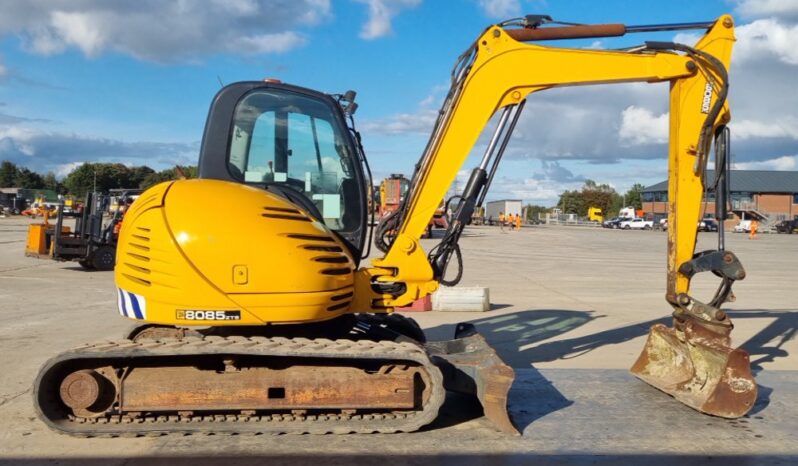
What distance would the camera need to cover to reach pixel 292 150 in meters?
5.79

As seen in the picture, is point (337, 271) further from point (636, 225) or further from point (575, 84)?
point (636, 225)

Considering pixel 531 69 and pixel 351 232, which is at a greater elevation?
pixel 531 69

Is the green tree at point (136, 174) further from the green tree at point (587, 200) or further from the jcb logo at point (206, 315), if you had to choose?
the green tree at point (587, 200)

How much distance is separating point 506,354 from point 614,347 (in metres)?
1.64

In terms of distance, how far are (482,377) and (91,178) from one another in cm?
9181

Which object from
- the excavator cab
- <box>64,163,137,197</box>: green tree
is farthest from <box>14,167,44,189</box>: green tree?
the excavator cab

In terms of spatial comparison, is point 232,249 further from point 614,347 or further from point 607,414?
point 614,347

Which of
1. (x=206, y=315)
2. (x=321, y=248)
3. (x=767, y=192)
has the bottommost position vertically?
(x=206, y=315)

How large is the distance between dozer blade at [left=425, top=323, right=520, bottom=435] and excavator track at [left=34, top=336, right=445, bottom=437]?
38cm

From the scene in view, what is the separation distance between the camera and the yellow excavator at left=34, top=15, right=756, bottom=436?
16.1ft

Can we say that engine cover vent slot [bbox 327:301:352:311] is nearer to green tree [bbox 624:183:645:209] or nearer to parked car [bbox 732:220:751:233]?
parked car [bbox 732:220:751:233]

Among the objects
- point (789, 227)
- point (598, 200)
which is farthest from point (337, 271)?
point (598, 200)

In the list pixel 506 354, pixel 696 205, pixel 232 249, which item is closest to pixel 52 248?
pixel 506 354

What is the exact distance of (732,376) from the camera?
18.5 ft
